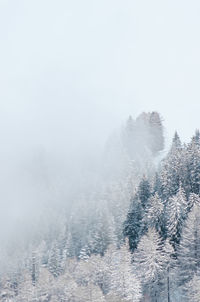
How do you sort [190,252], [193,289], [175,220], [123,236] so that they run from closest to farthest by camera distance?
1. [193,289]
2. [190,252]
3. [175,220]
4. [123,236]

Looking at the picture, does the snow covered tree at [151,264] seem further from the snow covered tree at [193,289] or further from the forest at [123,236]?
the snow covered tree at [193,289]

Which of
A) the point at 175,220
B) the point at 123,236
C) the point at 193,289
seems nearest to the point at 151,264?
the point at 193,289

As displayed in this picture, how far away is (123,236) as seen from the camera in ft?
286

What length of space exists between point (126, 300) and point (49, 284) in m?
21.6

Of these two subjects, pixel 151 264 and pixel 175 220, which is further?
pixel 175 220

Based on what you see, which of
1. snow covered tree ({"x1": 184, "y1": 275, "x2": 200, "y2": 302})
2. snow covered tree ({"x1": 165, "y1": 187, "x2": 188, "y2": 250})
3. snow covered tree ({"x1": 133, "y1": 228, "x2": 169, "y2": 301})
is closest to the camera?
snow covered tree ({"x1": 184, "y1": 275, "x2": 200, "y2": 302})

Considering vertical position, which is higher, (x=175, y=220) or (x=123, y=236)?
(x=175, y=220)

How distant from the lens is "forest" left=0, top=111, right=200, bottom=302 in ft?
210

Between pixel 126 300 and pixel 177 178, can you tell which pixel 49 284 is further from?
pixel 177 178

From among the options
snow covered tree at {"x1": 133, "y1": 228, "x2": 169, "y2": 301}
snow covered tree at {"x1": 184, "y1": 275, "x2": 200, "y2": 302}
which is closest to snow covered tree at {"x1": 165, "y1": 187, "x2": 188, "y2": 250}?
snow covered tree at {"x1": 133, "y1": 228, "x2": 169, "y2": 301}

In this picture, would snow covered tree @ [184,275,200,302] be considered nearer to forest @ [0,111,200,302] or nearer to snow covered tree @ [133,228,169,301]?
forest @ [0,111,200,302]

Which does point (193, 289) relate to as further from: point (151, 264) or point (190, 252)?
point (151, 264)

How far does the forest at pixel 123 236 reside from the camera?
64.2 m

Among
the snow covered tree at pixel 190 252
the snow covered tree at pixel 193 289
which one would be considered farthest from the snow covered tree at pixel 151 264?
the snow covered tree at pixel 193 289
